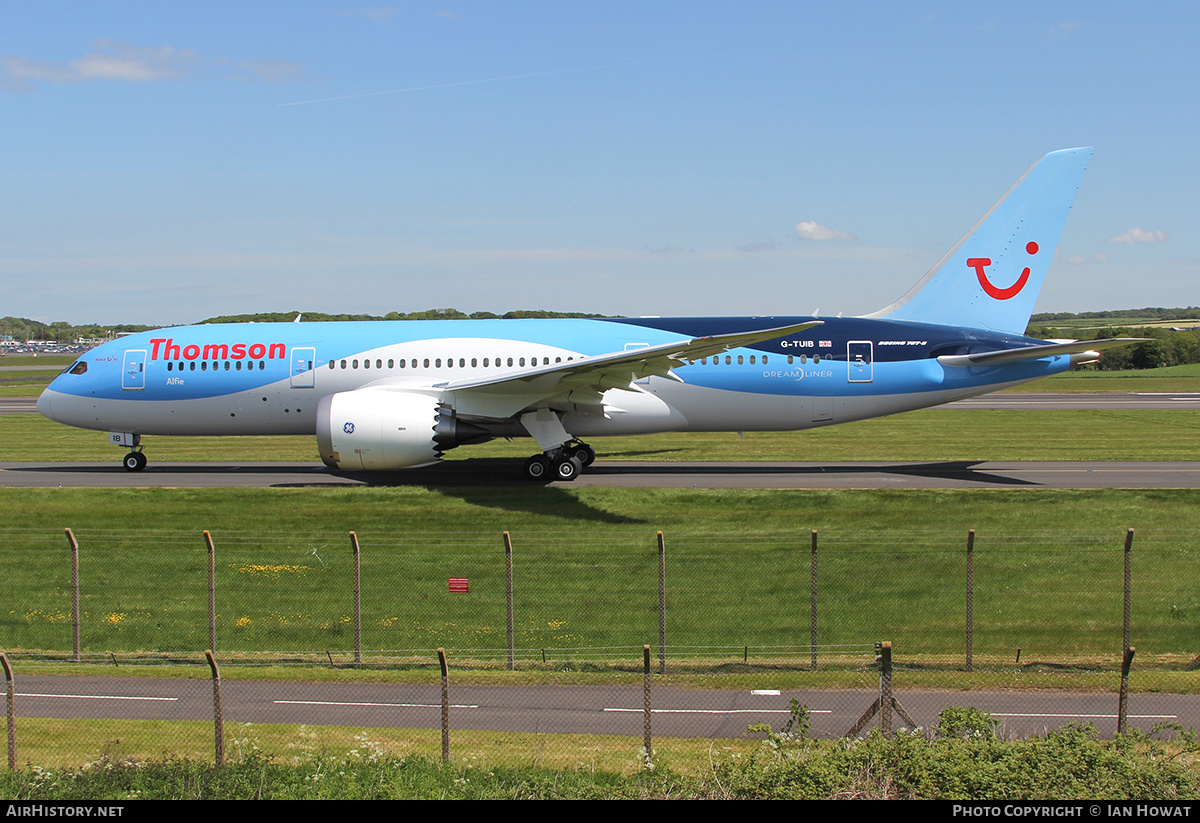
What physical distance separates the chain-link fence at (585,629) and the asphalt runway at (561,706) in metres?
0.04

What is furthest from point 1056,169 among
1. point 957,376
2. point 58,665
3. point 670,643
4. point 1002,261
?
point 58,665

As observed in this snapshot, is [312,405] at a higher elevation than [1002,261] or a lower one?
lower

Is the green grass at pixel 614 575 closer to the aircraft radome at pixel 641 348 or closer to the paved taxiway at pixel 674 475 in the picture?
the paved taxiway at pixel 674 475

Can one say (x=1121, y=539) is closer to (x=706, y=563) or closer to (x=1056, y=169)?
(x=706, y=563)

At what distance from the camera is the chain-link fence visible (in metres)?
12.0

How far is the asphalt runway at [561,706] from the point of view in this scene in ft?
38.1

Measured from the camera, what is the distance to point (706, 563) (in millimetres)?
17953

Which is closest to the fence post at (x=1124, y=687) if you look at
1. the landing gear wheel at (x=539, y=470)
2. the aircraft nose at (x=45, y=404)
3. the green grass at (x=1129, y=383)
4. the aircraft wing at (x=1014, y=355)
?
the aircraft wing at (x=1014, y=355)

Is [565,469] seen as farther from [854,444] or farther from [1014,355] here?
[854,444]

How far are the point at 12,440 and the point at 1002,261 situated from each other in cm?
3925

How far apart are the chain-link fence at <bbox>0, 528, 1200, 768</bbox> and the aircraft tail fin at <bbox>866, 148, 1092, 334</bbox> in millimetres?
10741

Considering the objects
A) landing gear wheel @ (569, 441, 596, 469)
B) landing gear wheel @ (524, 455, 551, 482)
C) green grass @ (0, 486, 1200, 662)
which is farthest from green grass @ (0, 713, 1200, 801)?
landing gear wheel @ (569, 441, 596, 469)

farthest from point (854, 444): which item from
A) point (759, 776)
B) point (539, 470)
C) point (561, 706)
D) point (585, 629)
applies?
point (759, 776)

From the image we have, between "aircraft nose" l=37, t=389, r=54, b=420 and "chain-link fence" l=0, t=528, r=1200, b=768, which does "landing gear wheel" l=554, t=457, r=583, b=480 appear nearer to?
"chain-link fence" l=0, t=528, r=1200, b=768
